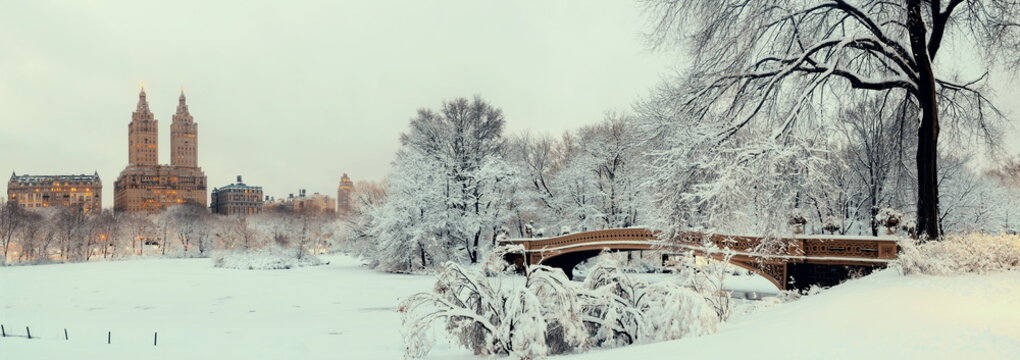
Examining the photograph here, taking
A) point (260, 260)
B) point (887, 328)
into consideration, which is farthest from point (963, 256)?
point (260, 260)

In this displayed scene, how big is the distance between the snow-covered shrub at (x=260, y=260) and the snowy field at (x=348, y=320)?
33.0ft

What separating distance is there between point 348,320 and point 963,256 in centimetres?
1569

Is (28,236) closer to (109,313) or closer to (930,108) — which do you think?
(109,313)

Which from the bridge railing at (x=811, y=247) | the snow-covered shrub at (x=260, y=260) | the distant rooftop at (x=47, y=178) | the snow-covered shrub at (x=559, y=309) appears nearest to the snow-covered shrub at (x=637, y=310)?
the snow-covered shrub at (x=559, y=309)

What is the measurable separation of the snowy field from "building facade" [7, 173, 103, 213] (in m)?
156

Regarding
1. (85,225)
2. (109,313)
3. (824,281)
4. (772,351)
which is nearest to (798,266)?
(824,281)

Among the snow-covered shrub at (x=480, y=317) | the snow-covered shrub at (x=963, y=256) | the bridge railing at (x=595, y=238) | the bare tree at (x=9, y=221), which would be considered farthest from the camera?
the bare tree at (x=9, y=221)

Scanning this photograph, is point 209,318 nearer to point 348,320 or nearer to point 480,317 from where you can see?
point 348,320

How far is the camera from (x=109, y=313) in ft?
73.5

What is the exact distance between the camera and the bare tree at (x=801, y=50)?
1306 centimetres

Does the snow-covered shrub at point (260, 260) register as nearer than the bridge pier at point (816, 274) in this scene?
No

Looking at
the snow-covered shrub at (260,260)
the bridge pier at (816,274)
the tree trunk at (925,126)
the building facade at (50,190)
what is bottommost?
the snow-covered shrub at (260,260)

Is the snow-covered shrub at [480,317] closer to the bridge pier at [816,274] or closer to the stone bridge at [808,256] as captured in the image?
the stone bridge at [808,256]

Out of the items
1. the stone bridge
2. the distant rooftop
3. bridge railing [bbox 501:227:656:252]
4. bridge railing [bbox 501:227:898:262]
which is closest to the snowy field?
bridge railing [bbox 501:227:898:262]
